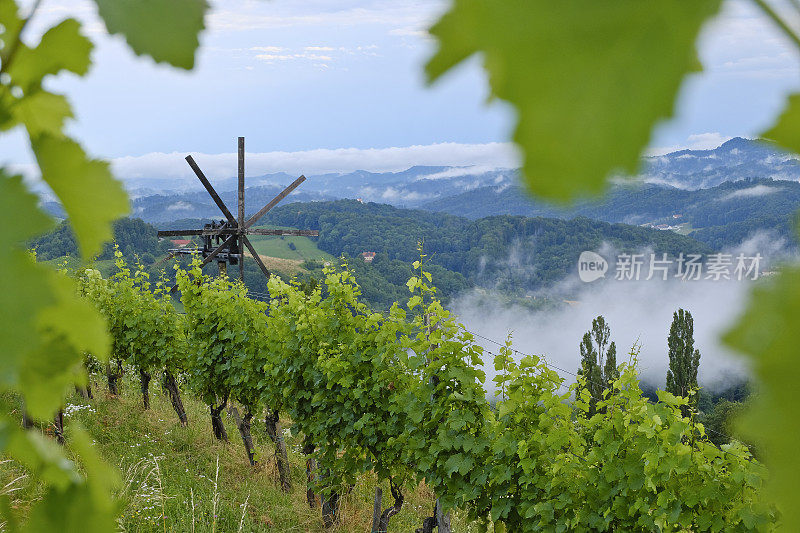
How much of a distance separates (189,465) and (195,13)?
833 centimetres

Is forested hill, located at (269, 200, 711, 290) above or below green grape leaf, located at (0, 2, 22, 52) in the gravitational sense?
below

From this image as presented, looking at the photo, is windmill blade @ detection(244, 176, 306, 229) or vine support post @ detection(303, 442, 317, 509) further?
windmill blade @ detection(244, 176, 306, 229)

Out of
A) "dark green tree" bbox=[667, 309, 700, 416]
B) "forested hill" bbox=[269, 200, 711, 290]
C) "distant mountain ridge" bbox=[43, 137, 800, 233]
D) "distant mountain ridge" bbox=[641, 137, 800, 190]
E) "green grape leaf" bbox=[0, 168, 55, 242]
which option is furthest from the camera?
"distant mountain ridge" bbox=[641, 137, 800, 190]

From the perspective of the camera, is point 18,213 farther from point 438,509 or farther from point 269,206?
point 269,206

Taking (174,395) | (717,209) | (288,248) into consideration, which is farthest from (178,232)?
(717,209)

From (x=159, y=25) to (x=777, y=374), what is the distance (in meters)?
0.36

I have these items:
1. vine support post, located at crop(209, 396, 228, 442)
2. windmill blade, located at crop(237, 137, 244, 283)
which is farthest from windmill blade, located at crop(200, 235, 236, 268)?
vine support post, located at crop(209, 396, 228, 442)

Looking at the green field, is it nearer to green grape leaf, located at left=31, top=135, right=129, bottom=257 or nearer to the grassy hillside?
the grassy hillside

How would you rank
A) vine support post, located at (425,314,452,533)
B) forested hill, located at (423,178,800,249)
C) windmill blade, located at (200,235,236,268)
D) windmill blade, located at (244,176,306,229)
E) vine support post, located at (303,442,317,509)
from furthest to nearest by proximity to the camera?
forested hill, located at (423,178,800,249)
windmill blade, located at (244,176,306,229)
windmill blade, located at (200,235,236,268)
vine support post, located at (303,442,317,509)
vine support post, located at (425,314,452,533)

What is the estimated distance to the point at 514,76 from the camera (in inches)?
5.9

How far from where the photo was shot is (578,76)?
15cm

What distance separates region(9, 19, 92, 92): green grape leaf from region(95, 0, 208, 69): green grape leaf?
74mm

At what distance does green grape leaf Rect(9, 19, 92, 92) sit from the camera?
1.24ft

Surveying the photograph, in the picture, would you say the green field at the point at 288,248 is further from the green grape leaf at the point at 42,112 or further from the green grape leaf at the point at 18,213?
the green grape leaf at the point at 18,213
